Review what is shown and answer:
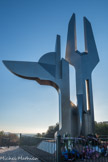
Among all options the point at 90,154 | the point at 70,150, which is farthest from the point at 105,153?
the point at 70,150

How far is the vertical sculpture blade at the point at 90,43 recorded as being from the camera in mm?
12382

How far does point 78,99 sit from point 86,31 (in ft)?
18.7

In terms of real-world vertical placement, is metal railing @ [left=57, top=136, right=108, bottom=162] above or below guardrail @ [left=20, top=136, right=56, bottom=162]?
above

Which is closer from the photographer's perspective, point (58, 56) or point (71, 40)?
point (58, 56)

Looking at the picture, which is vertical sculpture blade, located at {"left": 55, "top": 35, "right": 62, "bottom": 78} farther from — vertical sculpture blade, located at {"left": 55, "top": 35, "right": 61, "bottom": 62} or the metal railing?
the metal railing

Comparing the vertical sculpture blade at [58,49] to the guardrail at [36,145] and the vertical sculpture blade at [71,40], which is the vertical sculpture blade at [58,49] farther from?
the guardrail at [36,145]

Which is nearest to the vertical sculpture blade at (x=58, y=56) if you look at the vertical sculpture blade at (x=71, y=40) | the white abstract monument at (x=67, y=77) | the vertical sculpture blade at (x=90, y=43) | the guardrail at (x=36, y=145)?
the white abstract monument at (x=67, y=77)

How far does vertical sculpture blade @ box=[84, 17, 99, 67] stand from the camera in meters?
12.4

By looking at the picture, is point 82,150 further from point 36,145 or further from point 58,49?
point 58,49

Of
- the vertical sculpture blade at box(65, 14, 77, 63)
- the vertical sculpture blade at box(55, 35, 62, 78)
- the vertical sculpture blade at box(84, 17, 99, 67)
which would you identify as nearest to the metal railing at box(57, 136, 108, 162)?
the vertical sculpture blade at box(55, 35, 62, 78)

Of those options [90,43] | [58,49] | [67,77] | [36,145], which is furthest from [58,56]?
[36,145]

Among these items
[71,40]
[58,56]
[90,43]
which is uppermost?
[71,40]

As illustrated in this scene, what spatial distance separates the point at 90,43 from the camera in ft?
41.8

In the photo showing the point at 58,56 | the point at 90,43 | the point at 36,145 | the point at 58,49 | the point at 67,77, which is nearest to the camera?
the point at 36,145
